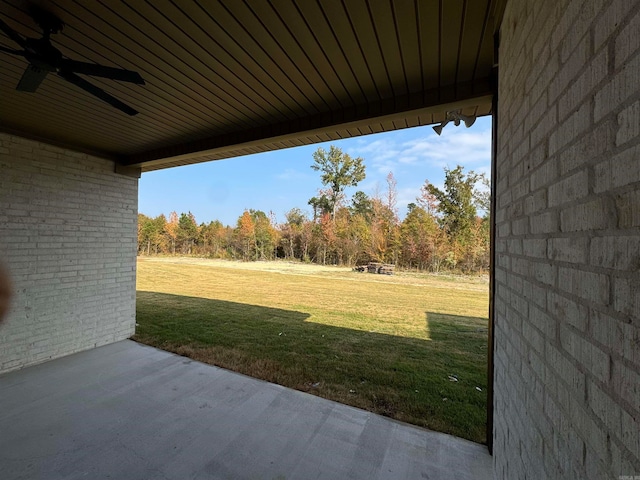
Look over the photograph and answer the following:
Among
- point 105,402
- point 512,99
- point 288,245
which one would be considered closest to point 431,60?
point 512,99

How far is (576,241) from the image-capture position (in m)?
0.69

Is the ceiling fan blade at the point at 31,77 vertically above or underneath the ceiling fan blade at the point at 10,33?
underneath

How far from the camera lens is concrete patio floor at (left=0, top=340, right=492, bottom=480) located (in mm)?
1833

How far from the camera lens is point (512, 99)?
139 cm

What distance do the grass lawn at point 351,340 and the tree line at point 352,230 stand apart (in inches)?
162

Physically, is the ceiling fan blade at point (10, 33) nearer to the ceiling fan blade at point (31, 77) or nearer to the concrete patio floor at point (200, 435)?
the ceiling fan blade at point (31, 77)

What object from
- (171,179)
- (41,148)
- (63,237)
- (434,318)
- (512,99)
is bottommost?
(434,318)

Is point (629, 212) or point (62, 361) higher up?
point (629, 212)

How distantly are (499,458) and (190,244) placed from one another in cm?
2310

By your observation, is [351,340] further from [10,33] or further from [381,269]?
[381,269]

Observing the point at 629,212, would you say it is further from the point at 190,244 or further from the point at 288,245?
the point at 190,244

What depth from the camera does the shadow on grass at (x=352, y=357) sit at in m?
2.62

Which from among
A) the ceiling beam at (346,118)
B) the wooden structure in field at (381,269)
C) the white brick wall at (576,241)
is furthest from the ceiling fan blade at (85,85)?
the wooden structure in field at (381,269)

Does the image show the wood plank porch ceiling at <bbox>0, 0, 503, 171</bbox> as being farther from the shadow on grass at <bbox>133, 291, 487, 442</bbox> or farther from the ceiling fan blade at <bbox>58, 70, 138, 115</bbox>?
the shadow on grass at <bbox>133, 291, 487, 442</bbox>
